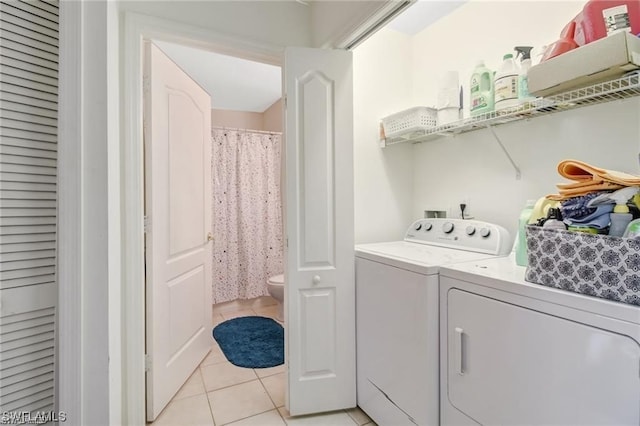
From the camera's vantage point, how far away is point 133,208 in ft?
4.96

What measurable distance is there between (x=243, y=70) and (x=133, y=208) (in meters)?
1.98

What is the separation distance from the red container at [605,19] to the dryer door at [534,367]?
38.9 inches

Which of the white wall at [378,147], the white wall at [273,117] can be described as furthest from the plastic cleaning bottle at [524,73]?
the white wall at [273,117]

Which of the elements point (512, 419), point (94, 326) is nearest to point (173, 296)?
point (94, 326)

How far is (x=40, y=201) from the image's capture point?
78 cm

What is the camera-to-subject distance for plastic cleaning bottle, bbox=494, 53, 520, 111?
138 centimetres

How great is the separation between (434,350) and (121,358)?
152 cm

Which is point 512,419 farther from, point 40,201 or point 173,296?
point 173,296

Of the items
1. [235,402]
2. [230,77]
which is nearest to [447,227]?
[235,402]

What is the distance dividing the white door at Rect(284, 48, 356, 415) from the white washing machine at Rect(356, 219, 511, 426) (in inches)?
4.3

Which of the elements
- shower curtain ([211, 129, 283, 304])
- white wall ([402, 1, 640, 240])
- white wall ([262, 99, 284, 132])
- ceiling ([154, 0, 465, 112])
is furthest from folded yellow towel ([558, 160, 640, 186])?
white wall ([262, 99, 284, 132])

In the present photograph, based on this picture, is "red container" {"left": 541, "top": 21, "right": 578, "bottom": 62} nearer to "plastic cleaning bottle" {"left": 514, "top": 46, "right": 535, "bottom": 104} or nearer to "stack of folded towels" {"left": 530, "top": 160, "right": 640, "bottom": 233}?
"plastic cleaning bottle" {"left": 514, "top": 46, "right": 535, "bottom": 104}

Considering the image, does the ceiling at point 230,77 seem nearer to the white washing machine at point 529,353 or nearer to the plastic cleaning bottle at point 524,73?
the plastic cleaning bottle at point 524,73

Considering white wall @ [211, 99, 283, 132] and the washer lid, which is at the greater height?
white wall @ [211, 99, 283, 132]
